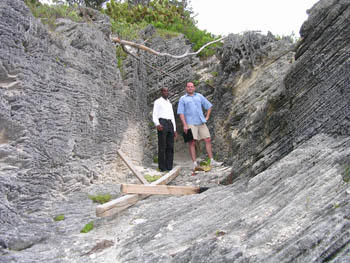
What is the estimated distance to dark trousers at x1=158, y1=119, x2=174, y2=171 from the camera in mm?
8148

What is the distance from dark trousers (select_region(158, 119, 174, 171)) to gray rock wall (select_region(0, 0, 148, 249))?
935 mm

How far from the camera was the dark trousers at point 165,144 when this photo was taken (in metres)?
8.15

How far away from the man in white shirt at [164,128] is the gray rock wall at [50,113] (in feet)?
2.95

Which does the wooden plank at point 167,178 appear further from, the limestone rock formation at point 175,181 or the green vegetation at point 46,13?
the green vegetation at point 46,13

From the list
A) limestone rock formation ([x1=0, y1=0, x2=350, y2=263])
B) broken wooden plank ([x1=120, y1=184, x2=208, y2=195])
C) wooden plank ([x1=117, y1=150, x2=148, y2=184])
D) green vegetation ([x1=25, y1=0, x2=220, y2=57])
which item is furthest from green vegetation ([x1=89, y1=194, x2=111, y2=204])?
green vegetation ([x1=25, y1=0, x2=220, y2=57])

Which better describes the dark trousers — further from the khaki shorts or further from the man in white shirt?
the khaki shorts

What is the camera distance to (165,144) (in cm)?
823

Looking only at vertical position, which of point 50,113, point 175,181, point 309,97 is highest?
point 50,113

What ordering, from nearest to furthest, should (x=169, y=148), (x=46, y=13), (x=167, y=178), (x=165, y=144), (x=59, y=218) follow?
(x=59, y=218)
(x=167, y=178)
(x=46, y=13)
(x=165, y=144)
(x=169, y=148)

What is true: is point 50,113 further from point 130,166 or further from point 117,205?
point 130,166

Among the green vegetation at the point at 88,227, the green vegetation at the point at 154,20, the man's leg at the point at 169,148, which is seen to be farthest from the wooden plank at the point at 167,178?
the green vegetation at the point at 154,20

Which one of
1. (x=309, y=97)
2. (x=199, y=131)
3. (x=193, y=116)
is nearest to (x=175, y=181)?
(x=199, y=131)

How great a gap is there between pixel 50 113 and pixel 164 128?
2866 mm

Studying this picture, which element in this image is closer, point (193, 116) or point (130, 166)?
point (130, 166)
